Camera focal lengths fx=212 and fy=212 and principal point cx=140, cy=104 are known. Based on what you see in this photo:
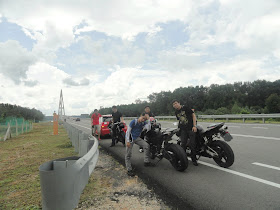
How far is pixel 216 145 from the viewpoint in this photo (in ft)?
17.2

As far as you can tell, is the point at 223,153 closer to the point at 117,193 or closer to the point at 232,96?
the point at 117,193

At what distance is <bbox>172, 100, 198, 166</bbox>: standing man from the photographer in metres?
5.49

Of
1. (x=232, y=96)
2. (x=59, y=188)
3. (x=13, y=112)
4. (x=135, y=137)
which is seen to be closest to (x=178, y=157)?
(x=135, y=137)

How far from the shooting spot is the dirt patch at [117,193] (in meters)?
3.41

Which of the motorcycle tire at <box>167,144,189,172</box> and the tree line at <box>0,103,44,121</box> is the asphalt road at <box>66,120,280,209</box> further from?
the tree line at <box>0,103,44,121</box>

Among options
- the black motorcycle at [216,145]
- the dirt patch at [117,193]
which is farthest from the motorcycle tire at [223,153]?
the dirt patch at [117,193]

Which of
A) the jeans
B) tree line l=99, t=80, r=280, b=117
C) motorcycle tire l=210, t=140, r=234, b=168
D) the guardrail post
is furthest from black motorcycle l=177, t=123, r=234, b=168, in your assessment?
tree line l=99, t=80, r=280, b=117

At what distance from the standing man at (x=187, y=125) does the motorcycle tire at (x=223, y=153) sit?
19.9 inches

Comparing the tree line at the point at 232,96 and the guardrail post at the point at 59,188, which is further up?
the tree line at the point at 232,96

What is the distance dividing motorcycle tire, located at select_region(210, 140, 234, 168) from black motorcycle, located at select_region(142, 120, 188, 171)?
35.0 inches

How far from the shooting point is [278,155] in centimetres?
611

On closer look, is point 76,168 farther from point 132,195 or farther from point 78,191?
point 132,195

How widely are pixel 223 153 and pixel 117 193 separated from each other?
9.08 feet

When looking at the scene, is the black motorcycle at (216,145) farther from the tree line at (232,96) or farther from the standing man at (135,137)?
the tree line at (232,96)
